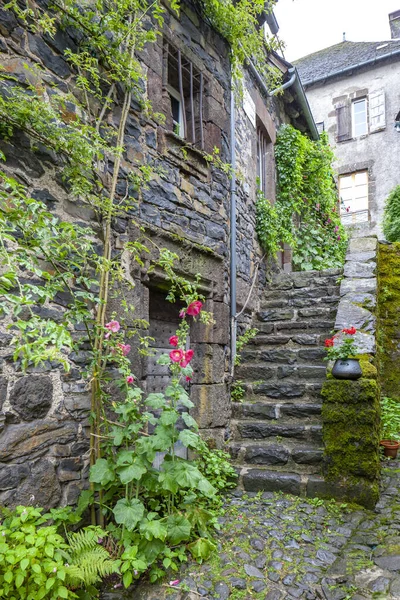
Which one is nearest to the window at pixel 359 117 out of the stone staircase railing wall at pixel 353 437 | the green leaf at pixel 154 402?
the stone staircase railing wall at pixel 353 437

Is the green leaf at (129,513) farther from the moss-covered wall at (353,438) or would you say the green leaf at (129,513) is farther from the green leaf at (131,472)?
the moss-covered wall at (353,438)

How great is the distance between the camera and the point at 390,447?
364 centimetres

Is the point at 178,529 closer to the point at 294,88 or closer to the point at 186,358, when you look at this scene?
the point at 186,358

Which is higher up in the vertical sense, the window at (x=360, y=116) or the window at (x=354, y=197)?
the window at (x=360, y=116)


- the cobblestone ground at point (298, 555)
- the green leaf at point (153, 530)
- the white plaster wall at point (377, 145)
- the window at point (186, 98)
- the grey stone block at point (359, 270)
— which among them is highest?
the white plaster wall at point (377, 145)

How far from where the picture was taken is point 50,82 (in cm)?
241

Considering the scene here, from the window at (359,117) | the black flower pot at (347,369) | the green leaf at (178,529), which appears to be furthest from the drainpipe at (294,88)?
the window at (359,117)

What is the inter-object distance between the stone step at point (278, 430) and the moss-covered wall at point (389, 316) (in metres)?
1.53

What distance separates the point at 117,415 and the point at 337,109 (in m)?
13.9

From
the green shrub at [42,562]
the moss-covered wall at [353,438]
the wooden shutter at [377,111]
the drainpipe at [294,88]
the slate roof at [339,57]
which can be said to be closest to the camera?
the green shrub at [42,562]

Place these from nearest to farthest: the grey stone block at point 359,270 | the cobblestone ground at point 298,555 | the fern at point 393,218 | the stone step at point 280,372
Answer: the cobblestone ground at point 298,555, the stone step at point 280,372, the grey stone block at point 359,270, the fern at point 393,218

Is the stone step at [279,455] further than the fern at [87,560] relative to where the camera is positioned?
Yes

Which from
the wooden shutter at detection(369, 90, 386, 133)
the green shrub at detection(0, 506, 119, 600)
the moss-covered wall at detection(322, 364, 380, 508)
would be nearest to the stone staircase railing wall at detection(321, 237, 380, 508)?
the moss-covered wall at detection(322, 364, 380, 508)

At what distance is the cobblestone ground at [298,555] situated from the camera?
6.61 ft
